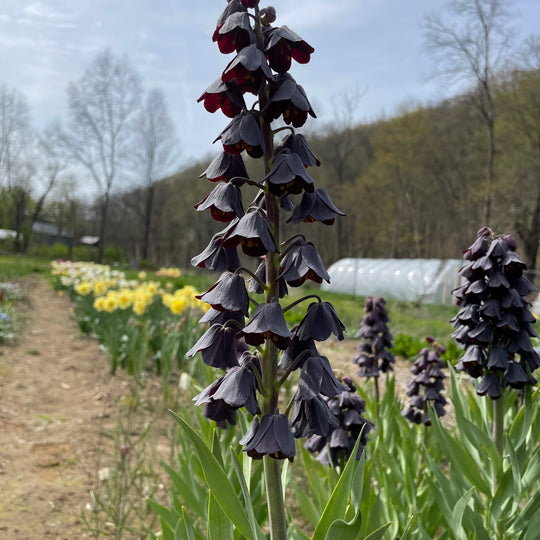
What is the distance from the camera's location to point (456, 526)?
159cm

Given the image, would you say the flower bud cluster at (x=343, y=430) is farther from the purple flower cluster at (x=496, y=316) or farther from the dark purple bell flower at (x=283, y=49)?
the dark purple bell flower at (x=283, y=49)

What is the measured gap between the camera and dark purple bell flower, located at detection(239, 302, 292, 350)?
3.39 feet

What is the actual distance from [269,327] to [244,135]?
0.44 meters

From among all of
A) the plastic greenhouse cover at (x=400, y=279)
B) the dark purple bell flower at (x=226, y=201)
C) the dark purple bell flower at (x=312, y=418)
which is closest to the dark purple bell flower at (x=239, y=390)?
the dark purple bell flower at (x=312, y=418)

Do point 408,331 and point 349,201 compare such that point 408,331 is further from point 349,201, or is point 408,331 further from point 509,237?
point 349,201

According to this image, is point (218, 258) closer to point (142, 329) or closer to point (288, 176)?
point (288, 176)

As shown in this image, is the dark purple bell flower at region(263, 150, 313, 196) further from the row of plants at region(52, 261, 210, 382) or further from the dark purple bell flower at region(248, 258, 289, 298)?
the row of plants at region(52, 261, 210, 382)

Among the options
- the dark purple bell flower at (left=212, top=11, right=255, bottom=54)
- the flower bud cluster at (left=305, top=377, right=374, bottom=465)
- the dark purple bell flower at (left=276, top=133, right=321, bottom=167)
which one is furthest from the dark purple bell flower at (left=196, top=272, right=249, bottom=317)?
the flower bud cluster at (left=305, top=377, right=374, bottom=465)

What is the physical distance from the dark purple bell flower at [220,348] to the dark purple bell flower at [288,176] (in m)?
0.36

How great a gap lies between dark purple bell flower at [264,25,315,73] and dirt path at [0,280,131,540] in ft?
7.45

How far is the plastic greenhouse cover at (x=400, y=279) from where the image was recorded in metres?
16.3

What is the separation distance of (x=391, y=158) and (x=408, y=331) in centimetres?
2146

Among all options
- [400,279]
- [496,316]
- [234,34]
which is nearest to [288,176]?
[234,34]

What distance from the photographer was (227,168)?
1185mm
